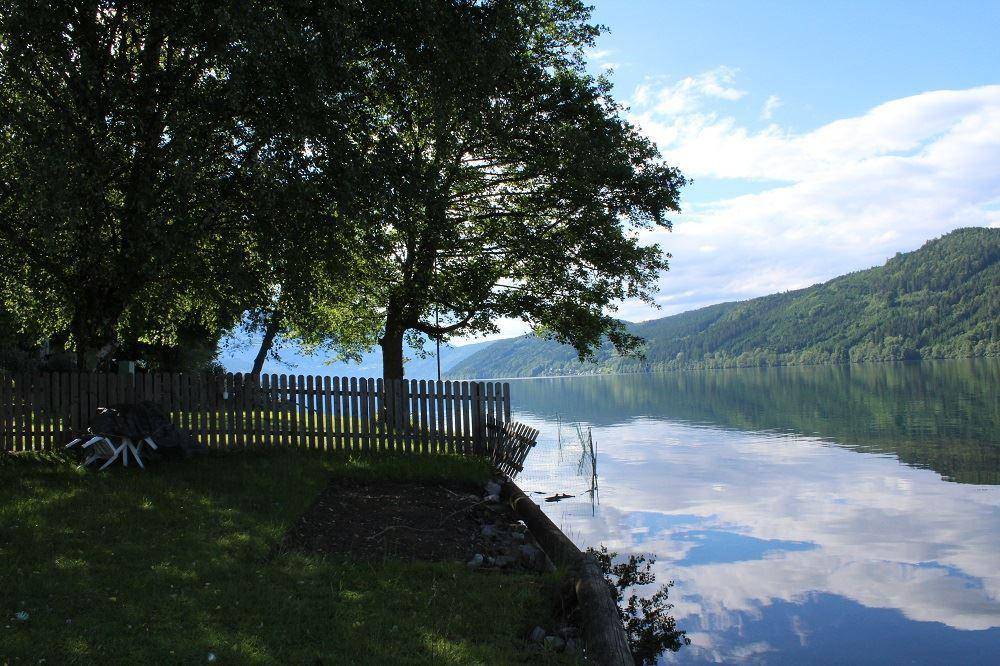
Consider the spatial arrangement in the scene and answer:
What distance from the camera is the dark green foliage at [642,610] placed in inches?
334

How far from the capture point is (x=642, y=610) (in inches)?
377

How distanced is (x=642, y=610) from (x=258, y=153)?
10075 mm

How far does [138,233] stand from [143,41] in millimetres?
4144

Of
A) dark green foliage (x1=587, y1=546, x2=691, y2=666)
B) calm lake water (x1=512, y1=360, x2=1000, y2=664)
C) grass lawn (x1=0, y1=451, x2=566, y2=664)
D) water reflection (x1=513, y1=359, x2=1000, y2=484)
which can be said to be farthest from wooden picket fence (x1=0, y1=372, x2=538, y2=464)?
water reflection (x1=513, y1=359, x2=1000, y2=484)

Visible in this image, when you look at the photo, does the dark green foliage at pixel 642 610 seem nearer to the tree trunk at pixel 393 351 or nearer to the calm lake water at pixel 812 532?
the calm lake water at pixel 812 532

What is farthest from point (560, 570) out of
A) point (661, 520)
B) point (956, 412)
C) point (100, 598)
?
point (956, 412)

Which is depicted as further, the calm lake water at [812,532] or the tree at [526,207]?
the tree at [526,207]

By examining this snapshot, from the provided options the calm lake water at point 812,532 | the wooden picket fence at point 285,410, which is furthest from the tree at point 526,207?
the calm lake water at point 812,532

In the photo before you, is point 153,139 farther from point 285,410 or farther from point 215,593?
point 215,593

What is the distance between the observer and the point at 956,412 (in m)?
37.5

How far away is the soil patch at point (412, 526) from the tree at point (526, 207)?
6.18 metres

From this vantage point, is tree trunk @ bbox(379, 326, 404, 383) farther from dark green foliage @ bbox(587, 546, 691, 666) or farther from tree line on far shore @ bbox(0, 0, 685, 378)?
dark green foliage @ bbox(587, 546, 691, 666)

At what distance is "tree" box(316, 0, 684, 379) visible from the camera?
1764cm

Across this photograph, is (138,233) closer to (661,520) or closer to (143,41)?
(143,41)
